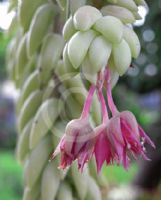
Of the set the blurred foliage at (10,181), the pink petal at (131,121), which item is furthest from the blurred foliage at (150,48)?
the blurred foliage at (10,181)

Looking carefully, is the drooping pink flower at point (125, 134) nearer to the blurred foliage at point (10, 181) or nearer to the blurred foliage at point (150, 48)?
the blurred foliage at point (150, 48)

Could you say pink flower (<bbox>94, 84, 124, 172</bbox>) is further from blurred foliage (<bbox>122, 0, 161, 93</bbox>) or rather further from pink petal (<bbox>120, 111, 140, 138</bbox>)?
blurred foliage (<bbox>122, 0, 161, 93</bbox>)

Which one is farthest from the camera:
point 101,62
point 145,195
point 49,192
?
point 145,195

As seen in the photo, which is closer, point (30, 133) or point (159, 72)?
point (30, 133)

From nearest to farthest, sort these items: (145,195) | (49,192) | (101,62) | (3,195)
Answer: (101,62), (49,192), (145,195), (3,195)

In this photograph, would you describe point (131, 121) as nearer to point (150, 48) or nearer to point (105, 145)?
point (105, 145)

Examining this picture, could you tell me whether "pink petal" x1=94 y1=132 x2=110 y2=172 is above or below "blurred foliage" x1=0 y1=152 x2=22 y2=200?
above

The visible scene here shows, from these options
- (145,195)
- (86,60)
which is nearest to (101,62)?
(86,60)

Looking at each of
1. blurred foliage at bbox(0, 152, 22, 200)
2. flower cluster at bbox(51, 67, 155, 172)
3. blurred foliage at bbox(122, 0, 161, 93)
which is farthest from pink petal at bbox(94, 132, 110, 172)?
blurred foliage at bbox(0, 152, 22, 200)

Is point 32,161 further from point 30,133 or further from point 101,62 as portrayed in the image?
point 101,62
